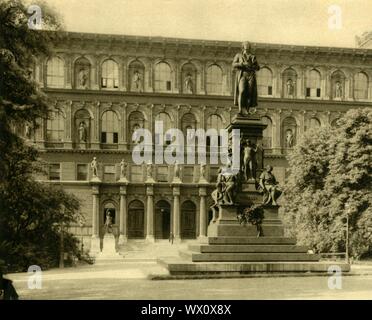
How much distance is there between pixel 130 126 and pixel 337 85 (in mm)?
21531

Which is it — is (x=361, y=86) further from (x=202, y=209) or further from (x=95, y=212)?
(x=95, y=212)

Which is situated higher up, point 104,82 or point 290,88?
point 104,82

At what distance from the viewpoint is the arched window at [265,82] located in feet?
200

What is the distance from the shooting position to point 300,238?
128 ft

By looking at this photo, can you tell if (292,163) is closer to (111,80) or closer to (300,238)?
(300,238)

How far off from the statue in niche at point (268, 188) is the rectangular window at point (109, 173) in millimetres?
36897

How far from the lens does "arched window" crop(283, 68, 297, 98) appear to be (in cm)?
6128

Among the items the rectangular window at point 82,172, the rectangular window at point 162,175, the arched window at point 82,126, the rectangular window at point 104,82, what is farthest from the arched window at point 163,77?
the rectangular window at point 82,172

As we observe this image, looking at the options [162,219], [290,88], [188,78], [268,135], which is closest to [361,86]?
[290,88]

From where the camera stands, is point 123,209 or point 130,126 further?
point 130,126

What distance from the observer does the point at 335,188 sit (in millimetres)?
37000

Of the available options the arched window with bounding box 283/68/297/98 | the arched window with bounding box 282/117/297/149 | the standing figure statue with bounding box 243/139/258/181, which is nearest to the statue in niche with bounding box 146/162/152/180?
the arched window with bounding box 282/117/297/149

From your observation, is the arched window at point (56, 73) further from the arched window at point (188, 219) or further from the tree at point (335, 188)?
the tree at point (335, 188)
